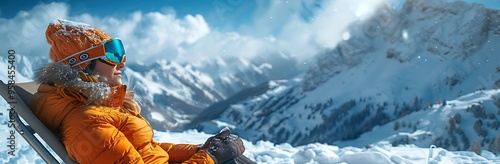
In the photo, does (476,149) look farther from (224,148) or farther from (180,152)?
(224,148)

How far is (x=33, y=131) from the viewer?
9.91 ft

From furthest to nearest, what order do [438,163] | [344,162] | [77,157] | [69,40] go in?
1. [438,163]
2. [344,162]
3. [69,40]
4. [77,157]

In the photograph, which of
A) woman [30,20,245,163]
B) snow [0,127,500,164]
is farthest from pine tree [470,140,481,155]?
woman [30,20,245,163]

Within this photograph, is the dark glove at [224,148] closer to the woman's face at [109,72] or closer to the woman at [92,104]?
the woman at [92,104]

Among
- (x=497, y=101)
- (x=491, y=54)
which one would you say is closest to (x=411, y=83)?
(x=491, y=54)

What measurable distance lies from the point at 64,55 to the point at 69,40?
112mm

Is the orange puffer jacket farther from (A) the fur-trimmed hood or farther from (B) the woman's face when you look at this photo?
(B) the woman's face

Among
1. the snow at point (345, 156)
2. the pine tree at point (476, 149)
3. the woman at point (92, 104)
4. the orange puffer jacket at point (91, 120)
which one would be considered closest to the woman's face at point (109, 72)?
the woman at point (92, 104)

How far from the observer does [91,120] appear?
2723 millimetres

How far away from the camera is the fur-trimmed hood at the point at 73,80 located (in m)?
2.89

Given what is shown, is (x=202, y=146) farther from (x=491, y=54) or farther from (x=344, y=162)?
(x=491, y=54)

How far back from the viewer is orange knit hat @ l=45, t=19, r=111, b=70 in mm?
2986

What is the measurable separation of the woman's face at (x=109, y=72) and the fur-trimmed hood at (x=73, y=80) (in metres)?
0.06

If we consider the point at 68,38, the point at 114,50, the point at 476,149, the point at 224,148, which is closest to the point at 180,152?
the point at 224,148
